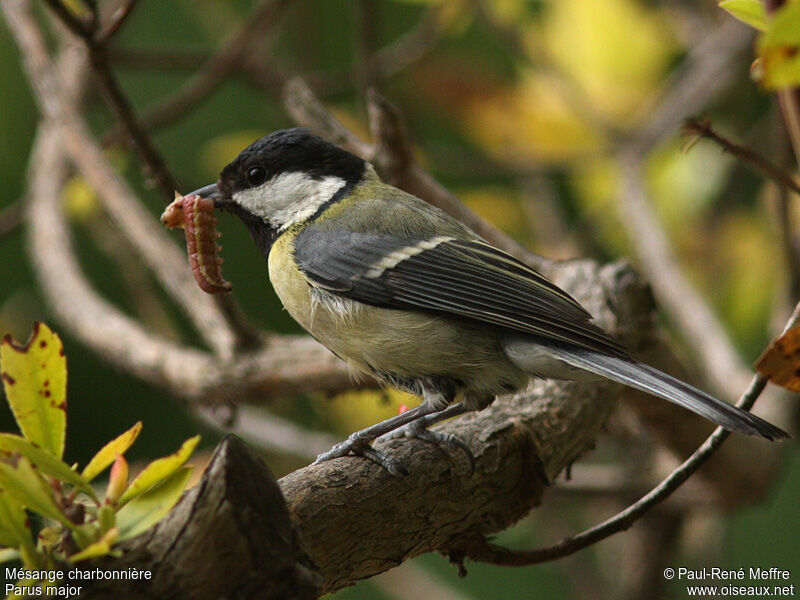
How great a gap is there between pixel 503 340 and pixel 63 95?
134cm

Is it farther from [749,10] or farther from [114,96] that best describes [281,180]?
[749,10]

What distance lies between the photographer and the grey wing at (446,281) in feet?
4.84

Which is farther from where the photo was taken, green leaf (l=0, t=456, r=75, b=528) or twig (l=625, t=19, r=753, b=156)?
twig (l=625, t=19, r=753, b=156)

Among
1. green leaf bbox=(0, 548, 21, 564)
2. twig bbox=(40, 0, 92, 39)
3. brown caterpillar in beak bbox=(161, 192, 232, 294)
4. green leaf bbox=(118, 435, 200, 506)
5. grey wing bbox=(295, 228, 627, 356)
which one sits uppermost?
twig bbox=(40, 0, 92, 39)

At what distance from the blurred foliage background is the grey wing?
84cm

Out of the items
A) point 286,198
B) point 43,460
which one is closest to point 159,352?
point 286,198

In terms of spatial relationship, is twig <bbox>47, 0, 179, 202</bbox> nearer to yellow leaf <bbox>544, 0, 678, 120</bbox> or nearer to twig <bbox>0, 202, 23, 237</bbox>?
twig <bbox>0, 202, 23, 237</bbox>

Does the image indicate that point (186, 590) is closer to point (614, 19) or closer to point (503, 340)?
point (503, 340)

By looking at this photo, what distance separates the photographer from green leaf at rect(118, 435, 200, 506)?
82 centimetres

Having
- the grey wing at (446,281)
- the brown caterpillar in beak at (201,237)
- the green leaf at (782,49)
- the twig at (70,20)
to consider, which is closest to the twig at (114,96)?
the twig at (70,20)

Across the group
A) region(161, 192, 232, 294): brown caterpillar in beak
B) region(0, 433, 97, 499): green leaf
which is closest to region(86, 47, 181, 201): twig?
region(161, 192, 232, 294): brown caterpillar in beak

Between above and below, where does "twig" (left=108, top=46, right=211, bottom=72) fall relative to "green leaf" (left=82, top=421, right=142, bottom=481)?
above

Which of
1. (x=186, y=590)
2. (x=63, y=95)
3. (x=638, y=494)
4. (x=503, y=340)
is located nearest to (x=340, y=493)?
(x=186, y=590)

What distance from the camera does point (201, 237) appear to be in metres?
1.55
